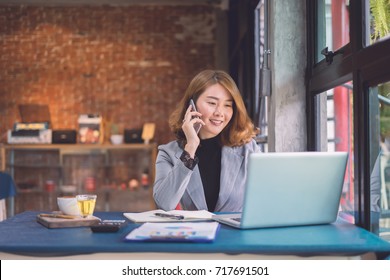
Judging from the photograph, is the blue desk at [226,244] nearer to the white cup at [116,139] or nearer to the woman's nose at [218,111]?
the woman's nose at [218,111]

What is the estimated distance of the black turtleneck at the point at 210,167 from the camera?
268 centimetres

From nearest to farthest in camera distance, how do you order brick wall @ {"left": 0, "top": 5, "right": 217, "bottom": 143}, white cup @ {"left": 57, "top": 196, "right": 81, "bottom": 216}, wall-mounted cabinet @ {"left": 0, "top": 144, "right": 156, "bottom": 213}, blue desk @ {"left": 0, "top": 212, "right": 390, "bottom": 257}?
blue desk @ {"left": 0, "top": 212, "right": 390, "bottom": 257} < white cup @ {"left": 57, "top": 196, "right": 81, "bottom": 216} < wall-mounted cabinet @ {"left": 0, "top": 144, "right": 156, "bottom": 213} < brick wall @ {"left": 0, "top": 5, "right": 217, "bottom": 143}

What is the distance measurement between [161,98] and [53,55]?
5.26ft

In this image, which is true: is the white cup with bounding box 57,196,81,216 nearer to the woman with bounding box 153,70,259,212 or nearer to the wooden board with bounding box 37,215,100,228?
the wooden board with bounding box 37,215,100,228

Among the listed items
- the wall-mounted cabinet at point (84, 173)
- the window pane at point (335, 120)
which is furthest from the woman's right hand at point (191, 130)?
the wall-mounted cabinet at point (84, 173)

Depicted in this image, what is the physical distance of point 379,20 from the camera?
2.04 metres

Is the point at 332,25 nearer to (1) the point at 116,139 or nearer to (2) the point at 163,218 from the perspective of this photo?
(2) the point at 163,218

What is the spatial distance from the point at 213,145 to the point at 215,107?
0.22 m

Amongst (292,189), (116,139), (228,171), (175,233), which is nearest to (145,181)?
(116,139)

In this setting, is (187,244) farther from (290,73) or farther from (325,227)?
(290,73)

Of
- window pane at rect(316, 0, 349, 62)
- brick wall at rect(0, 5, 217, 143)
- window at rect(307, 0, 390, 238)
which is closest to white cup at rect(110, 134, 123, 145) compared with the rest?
brick wall at rect(0, 5, 217, 143)

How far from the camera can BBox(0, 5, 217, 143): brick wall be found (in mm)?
7551

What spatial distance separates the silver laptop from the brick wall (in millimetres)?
5741

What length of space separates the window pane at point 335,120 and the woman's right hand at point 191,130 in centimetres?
69
